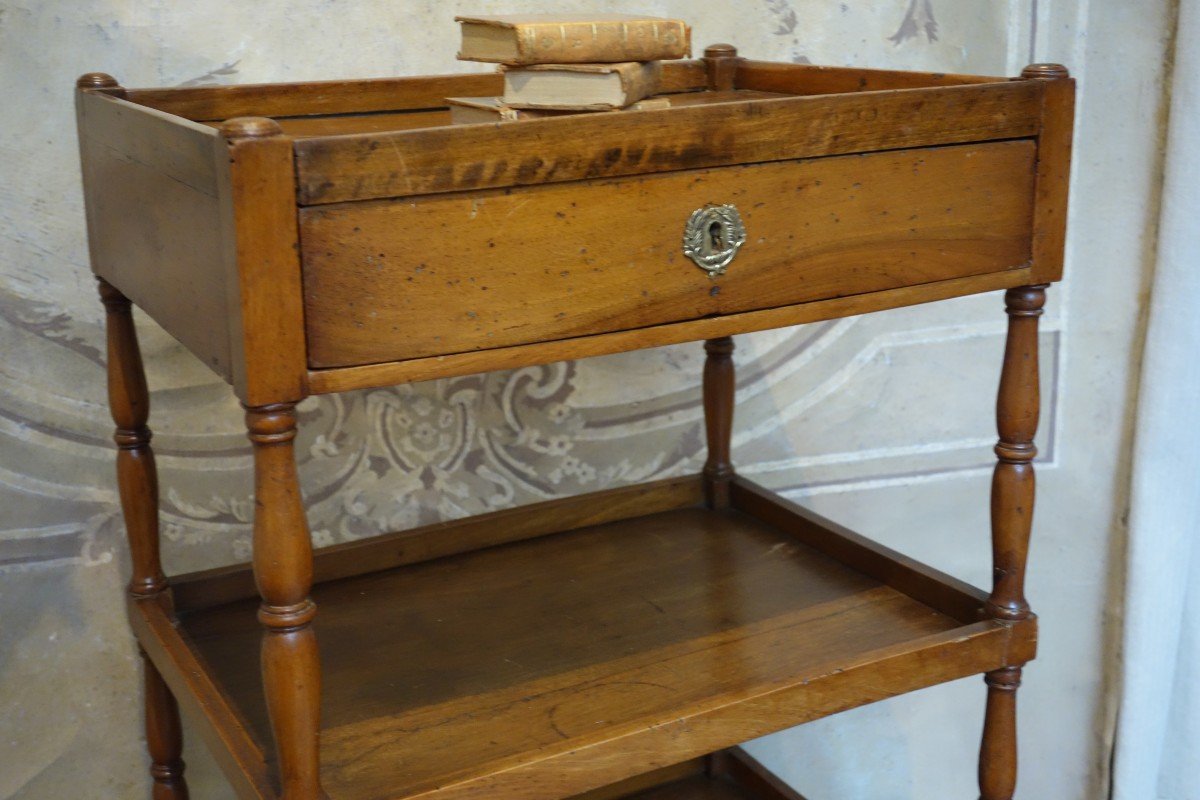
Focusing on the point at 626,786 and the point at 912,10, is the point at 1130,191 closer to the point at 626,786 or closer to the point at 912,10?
the point at 912,10

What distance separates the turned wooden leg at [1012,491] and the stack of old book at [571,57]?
42 centimetres

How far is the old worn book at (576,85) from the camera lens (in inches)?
45.3

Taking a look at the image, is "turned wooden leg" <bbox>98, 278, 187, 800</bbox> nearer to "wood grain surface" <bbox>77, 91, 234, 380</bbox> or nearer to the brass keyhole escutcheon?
"wood grain surface" <bbox>77, 91, 234, 380</bbox>

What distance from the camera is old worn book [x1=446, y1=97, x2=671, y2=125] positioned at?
1.19 meters

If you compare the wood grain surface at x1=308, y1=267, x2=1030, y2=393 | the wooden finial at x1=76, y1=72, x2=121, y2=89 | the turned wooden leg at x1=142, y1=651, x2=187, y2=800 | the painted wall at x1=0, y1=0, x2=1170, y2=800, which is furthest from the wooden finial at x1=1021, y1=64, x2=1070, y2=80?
the turned wooden leg at x1=142, y1=651, x2=187, y2=800

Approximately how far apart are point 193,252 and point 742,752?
1057mm

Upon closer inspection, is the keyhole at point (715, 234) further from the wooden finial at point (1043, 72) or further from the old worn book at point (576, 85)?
the wooden finial at point (1043, 72)

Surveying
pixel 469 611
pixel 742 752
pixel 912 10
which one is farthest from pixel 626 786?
pixel 912 10

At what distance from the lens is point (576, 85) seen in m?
1.16

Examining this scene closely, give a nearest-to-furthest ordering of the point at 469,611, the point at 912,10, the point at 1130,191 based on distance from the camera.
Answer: the point at 469,611, the point at 912,10, the point at 1130,191

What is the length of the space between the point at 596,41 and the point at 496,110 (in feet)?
0.38

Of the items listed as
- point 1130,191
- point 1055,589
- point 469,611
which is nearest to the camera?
point 469,611

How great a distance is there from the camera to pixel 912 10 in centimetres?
187

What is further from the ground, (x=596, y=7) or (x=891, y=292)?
(x=596, y=7)
